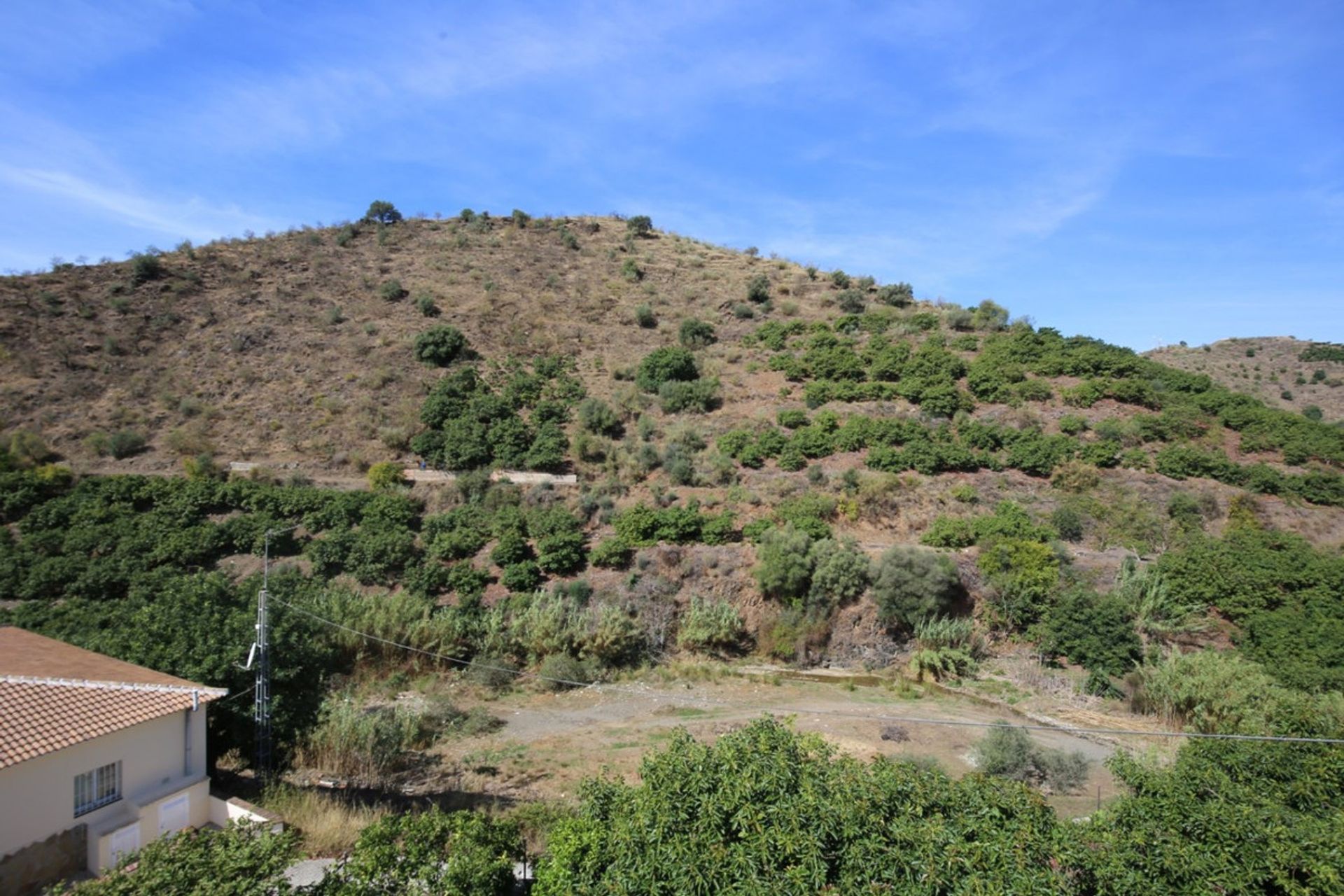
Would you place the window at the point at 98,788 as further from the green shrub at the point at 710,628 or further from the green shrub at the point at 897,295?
the green shrub at the point at 897,295

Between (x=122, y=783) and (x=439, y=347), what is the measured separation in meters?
23.9

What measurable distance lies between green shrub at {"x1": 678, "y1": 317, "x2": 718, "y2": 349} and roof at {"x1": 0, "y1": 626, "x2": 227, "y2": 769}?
2578cm

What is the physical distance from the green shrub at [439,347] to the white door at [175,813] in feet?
76.9

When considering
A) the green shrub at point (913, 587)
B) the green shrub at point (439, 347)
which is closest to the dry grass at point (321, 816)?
the green shrub at point (913, 587)

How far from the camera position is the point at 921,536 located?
2028 centimetres

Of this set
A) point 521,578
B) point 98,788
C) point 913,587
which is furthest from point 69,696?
point 913,587

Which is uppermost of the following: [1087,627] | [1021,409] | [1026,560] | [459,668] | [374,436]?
[1021,409]

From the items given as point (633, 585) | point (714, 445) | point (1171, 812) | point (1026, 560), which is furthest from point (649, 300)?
point (1171, 812)

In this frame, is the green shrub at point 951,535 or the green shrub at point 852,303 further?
the green shrub at point 852,303

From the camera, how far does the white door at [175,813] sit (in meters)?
8.90

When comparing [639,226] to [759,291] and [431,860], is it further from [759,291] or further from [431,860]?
[431,860]

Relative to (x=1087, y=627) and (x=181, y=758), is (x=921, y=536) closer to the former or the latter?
(x=1087, y=627)

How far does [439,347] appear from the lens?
30.8m

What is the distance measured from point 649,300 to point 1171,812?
33071 millimetres
